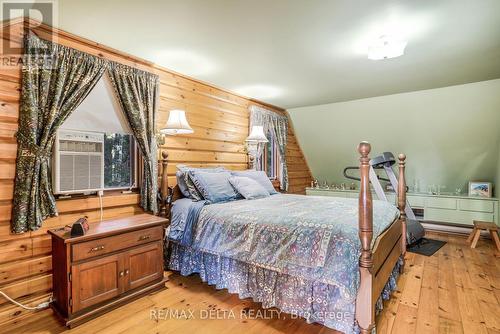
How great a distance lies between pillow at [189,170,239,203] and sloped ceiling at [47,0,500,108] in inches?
52.2

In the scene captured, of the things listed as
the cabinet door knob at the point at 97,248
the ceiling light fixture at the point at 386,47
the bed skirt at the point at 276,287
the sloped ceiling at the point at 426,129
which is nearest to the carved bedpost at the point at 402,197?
the bed skirt at the point at 276,287

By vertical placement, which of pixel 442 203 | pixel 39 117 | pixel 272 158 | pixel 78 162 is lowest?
pixel 442 203

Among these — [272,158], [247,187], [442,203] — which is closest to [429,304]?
[247,187]

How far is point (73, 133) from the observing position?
8.11 ft

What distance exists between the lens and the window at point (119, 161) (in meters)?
2.83

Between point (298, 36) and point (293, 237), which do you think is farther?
point (298, 36)

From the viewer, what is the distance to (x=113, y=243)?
217cm

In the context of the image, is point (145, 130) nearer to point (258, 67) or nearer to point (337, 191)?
point (258, 67)

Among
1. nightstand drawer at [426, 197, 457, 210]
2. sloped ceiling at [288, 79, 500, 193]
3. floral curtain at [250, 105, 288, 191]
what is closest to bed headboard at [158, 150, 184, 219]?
floral curtain at [250, 105, 288, 191]

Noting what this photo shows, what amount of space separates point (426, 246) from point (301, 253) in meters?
3.09

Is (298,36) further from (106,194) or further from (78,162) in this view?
(106,194)

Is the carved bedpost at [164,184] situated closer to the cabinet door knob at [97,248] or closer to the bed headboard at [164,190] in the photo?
the bed headboard at [164,190]

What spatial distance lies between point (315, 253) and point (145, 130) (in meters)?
2.22

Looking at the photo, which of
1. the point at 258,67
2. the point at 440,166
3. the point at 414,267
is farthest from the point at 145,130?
the point at 440,166
